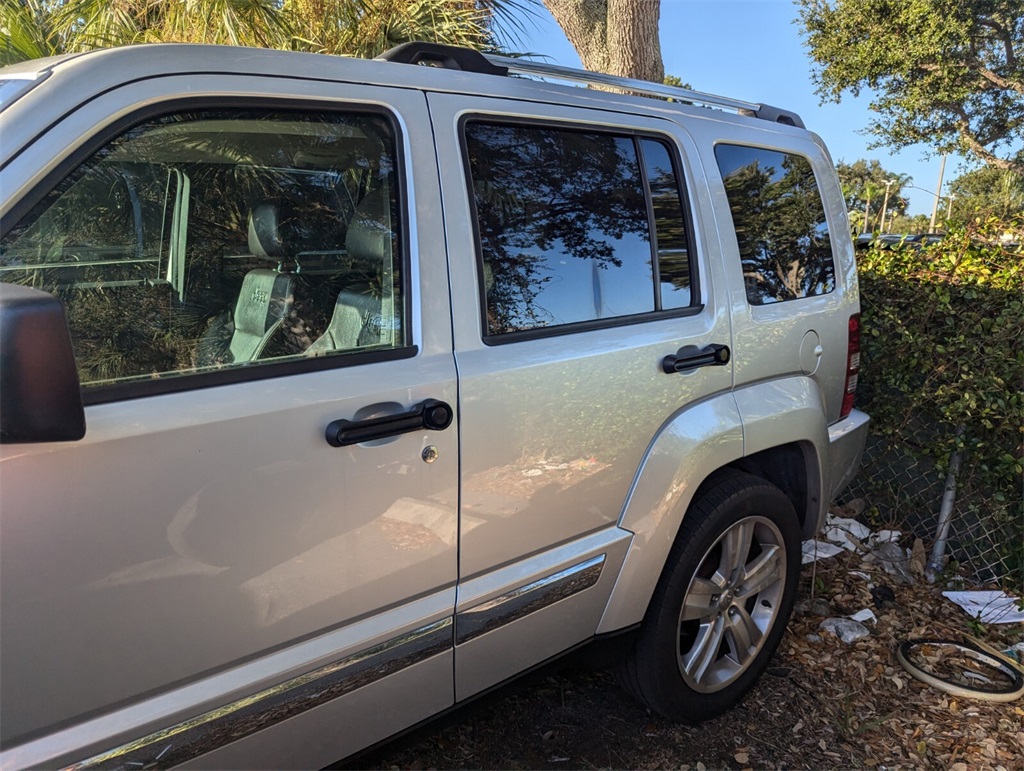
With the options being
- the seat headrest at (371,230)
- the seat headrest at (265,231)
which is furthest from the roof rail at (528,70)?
the seat headrest at (265,231)

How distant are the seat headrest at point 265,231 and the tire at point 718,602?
1.57 m

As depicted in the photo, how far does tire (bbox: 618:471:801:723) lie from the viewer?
249 cm

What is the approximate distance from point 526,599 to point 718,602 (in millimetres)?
974

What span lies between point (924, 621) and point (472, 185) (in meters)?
3.12

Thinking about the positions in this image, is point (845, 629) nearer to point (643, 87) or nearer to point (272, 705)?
point (643, 87)

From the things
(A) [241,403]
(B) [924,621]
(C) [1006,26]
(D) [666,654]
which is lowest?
(B) [924,621]

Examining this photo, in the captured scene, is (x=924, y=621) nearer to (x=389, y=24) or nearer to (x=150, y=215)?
(x=150, y=215)

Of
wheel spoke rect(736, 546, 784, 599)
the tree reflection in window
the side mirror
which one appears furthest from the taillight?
the side mirror

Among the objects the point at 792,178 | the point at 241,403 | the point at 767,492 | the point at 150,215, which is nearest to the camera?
the point at 241,403

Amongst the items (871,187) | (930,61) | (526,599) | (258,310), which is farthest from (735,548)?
(871,187)

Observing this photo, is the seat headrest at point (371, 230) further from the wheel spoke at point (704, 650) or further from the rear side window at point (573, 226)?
the wheel spoke at point (704, 650)

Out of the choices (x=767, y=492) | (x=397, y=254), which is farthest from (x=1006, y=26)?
(x=397, y=254)

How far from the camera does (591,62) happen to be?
614 cm

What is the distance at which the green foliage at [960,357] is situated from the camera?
12.2ft
